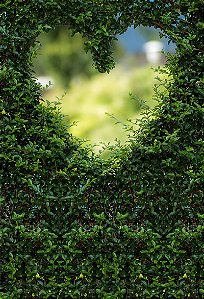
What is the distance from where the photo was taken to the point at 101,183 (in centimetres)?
377

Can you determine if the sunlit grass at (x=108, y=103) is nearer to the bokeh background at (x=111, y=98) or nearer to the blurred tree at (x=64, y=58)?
the bokeh background at (x=111, y=98)

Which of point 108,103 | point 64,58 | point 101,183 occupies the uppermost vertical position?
point 64,58

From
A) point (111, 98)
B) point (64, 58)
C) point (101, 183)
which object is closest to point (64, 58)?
point (64, 58)

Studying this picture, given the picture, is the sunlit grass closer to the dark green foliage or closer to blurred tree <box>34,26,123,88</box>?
blurred tree <box>34,26,123,88</box>

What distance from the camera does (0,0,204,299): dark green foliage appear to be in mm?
3691

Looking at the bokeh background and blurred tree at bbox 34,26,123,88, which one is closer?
the bokeh background

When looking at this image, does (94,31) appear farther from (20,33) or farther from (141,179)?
(141,179)

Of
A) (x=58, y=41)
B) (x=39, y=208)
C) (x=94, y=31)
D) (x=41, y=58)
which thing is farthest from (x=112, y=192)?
(x=41, y=58)

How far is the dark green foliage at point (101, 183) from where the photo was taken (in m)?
3.69

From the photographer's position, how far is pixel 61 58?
19000 millimetres

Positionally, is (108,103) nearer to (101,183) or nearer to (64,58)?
(64,58)

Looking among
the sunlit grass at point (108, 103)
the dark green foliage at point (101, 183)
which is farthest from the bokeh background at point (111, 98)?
the dark green foliage at point (101, 183)

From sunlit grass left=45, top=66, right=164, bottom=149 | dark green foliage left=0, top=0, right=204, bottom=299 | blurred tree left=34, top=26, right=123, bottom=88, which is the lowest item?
dark green foliage left=0, top=0, right=204, bottom=299

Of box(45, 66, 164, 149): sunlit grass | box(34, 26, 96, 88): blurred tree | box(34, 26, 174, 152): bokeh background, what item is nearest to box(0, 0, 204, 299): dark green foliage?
box(34, 26, 174, 152): bokeh background
